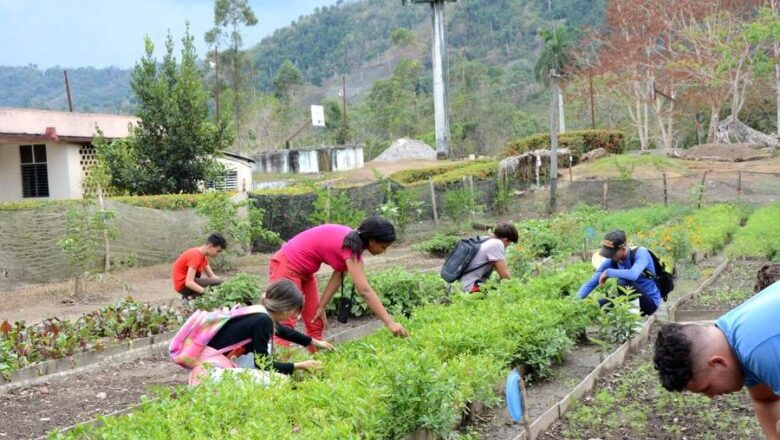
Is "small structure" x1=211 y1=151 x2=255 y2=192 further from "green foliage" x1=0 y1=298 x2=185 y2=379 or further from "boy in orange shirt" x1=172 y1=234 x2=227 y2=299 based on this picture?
"green foliage" x1=0 y1=298 x2=185 y2=379

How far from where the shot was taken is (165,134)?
66.9 ft

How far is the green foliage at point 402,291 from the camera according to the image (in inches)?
364

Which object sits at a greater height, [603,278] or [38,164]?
[38,164]

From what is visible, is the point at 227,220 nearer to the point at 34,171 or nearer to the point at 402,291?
the point at 402,291

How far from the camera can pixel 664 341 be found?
3029mm

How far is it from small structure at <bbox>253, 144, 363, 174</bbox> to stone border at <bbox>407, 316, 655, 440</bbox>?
39.3 meters

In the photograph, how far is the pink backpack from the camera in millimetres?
5211

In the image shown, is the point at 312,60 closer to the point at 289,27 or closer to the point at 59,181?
the point at 289,27

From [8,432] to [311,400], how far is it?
270 cm

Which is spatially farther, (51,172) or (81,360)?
(51,172)

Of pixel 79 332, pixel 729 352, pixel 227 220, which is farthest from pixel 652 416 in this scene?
pixel 227 220

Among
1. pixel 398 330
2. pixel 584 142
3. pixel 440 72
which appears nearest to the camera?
pixel 398 330

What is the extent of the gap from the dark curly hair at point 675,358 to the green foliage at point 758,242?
11394mm

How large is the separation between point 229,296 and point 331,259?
363 cm
